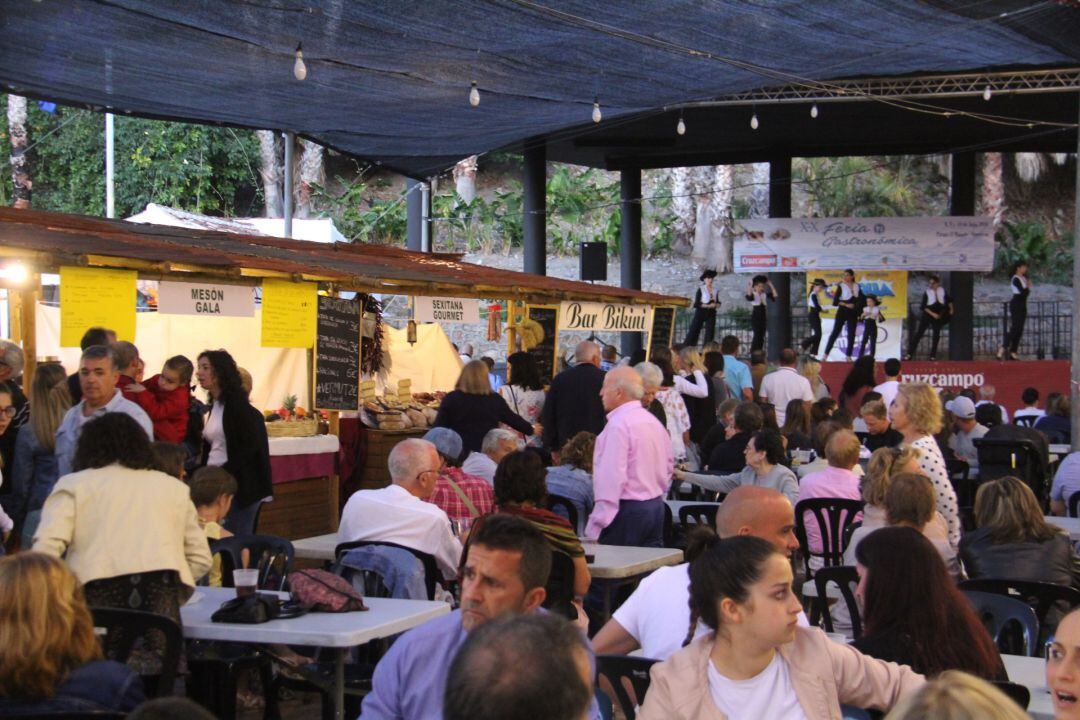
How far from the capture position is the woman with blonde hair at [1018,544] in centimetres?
536

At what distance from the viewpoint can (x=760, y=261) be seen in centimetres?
2284

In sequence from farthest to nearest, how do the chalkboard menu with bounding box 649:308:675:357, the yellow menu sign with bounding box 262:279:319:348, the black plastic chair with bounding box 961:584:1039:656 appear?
1. the chalkboard menu with bounding box 649:308:675:357
2. the yellow menu sign with bounding box 262:279:319:348
3. the black plastic chair with bounding box 961:584:1039:656

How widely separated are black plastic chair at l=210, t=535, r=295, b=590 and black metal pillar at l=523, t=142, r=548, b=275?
542 inches

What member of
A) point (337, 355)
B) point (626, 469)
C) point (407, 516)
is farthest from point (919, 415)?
point (337, 355)

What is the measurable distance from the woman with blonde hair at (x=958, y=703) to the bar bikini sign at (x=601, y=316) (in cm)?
1068

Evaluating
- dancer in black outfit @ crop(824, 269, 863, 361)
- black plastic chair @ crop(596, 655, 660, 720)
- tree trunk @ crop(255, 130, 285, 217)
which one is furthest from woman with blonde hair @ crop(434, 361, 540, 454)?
tree trunk @ crop(255, 130, 285, 217)

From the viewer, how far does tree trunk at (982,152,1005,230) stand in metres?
33.8

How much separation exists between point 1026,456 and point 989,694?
8.77 m

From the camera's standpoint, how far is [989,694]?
5.69ft

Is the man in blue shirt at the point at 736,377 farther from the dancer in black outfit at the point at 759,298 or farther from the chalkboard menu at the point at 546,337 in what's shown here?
the dancer in black outfit at the point at 759,298

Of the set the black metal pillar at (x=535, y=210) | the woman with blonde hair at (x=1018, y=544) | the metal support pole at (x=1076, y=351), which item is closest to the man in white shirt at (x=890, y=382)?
the metal support pole at (x=1076, y=351)

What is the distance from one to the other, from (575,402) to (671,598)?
226 inches

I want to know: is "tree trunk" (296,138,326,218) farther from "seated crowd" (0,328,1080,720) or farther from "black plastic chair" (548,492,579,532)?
"black plastic chair" (548,492,579,532)

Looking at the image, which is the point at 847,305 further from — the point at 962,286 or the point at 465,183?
the point at 465,183
